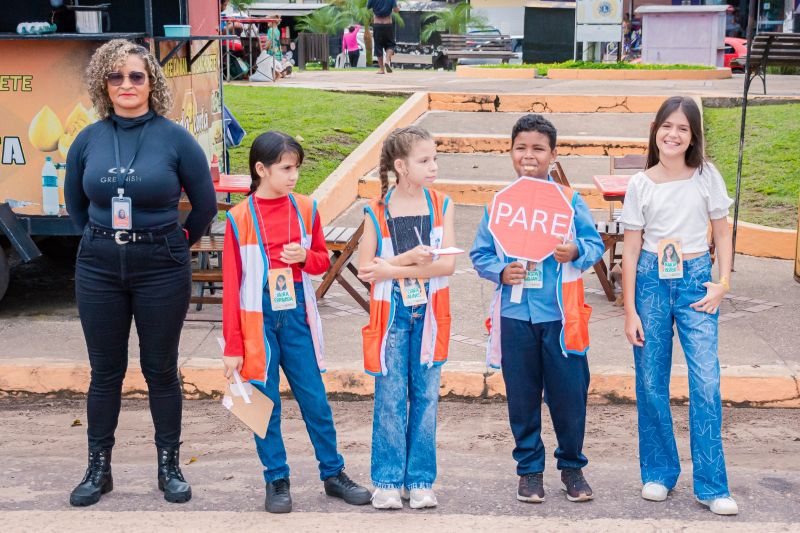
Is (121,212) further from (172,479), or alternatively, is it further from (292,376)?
(172,479)

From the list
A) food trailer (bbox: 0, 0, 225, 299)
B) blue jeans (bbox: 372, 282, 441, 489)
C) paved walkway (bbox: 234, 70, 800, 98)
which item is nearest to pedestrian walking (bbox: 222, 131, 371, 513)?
blue jeans (bbox: 372, 282, 441, 489)

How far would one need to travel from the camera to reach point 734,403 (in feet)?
20.0

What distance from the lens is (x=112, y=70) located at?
4453 mm

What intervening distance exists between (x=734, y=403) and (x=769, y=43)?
349cm

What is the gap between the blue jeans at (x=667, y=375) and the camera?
448 centimetres

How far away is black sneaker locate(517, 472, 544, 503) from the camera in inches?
181

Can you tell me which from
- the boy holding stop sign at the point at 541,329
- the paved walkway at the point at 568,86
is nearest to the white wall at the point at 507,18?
the paved walkway at the point at 568,86

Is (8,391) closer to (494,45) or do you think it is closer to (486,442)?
(486,442)

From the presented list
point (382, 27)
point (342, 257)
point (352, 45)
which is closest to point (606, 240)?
point (342, 257)

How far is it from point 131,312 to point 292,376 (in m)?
0.75

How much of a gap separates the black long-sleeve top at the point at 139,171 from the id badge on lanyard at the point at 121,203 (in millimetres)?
13

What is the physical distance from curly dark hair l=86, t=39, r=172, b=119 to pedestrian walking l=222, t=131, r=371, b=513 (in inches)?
18.8

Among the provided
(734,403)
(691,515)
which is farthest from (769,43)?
(691,515)

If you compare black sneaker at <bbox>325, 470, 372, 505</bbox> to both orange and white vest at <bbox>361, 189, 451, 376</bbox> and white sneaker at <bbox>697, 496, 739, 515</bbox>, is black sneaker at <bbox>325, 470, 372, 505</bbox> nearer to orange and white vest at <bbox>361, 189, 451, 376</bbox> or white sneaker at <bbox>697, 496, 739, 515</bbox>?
orange and white vest at <bbox>361, 189, 451, 376</bbox>
